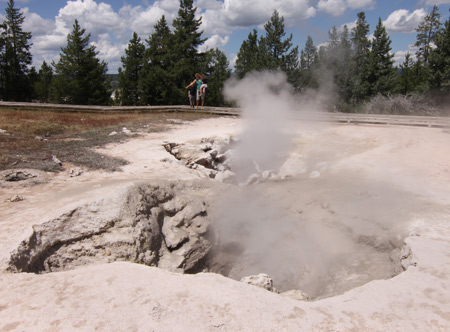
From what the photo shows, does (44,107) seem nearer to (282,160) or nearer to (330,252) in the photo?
(282,160)

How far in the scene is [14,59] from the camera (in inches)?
1163

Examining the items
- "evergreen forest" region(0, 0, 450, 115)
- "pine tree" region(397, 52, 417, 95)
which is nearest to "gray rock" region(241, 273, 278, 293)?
"evergreen forest" region(0, 0, 450, 115)

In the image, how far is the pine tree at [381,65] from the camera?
81.1ft

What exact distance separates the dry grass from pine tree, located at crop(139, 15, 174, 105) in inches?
445

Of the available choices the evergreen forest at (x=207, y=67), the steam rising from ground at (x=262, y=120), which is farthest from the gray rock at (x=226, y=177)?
the evergreen forest at (x=207, y=67)

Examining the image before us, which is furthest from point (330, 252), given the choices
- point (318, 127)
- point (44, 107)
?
point (44, 107)

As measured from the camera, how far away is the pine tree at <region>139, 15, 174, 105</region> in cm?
2488

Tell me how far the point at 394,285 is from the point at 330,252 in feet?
4.83

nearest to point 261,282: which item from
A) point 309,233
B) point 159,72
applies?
point 309,233

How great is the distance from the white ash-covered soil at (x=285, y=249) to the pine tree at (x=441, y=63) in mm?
15282

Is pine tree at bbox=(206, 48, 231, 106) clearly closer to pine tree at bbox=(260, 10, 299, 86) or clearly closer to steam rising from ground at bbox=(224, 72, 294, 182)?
pine tree at bbox=(260, 10, 299, 86)

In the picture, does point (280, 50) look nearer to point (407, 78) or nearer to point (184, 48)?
point (184, 48)

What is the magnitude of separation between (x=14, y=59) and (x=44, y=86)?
7.03 metres

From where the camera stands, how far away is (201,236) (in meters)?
4.99
